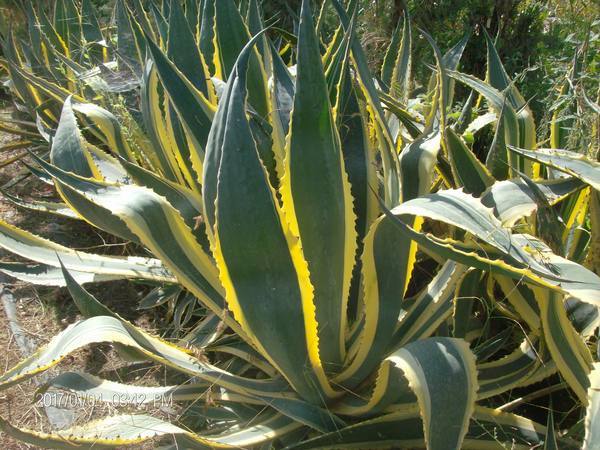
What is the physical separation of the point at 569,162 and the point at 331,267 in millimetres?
479

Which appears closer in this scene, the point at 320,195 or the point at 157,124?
the point at 320,195

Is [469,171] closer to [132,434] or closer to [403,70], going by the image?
[403,70]

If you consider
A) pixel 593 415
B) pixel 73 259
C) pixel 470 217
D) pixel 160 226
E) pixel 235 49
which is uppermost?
pixel 235 49

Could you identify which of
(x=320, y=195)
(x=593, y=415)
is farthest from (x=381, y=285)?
(x=593, y=415)

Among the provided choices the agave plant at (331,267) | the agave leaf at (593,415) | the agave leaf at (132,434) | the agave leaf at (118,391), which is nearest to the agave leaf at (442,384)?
the agave plant at (331,267)

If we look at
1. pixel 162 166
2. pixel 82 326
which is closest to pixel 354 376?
pixel 82 326

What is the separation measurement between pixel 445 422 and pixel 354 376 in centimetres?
37

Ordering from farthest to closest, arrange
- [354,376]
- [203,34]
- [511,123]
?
[203,34] → [511,123] → [354,376]

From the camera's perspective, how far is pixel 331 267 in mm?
1221

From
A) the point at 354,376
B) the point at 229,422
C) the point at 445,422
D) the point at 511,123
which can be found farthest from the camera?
the point at 511,123

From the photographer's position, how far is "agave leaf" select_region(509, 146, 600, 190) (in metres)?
1.15

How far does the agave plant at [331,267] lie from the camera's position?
3.30 ft

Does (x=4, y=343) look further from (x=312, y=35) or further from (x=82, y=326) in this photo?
(x=312, y=35)

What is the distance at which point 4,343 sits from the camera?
198cm
